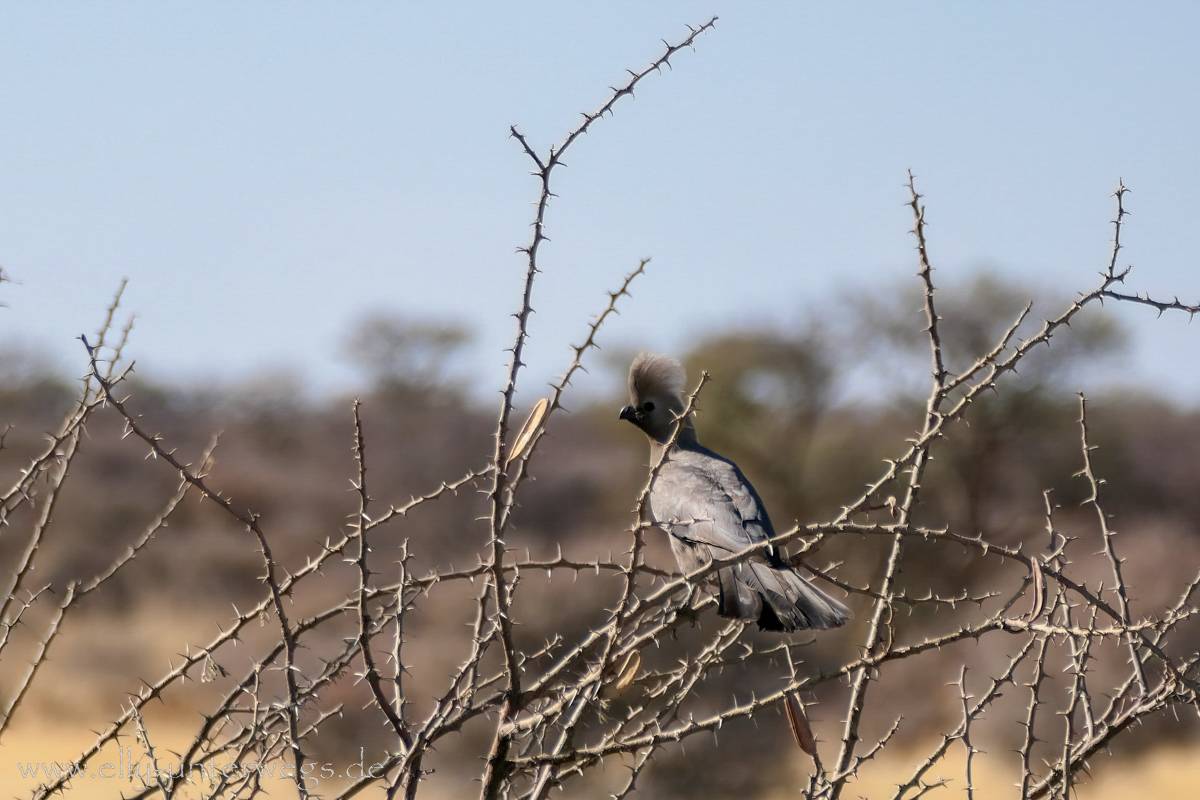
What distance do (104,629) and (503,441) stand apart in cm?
1838

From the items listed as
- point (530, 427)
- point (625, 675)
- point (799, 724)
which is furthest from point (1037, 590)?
point (530, 427)

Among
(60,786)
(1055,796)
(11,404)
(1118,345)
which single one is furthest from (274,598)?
(11,404)

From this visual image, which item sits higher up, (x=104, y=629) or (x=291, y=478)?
(x=291, y=478)

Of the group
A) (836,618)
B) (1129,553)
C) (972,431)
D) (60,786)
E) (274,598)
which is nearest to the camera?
(274,598)

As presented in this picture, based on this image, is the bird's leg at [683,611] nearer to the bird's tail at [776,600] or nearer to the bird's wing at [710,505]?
the bird's tail at [776,600]

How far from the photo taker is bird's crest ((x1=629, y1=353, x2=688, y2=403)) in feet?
14.9

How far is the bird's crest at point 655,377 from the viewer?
453cm

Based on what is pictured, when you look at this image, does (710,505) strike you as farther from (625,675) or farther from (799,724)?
(625,675)

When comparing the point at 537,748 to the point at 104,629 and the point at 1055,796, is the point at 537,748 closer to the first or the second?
the point at 1055,796

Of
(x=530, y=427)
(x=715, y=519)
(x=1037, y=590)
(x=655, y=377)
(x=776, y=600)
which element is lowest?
(x=1037, y=590)

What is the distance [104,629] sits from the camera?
18.1 m

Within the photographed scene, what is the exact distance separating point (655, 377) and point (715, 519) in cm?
104

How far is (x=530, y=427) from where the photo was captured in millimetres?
1946

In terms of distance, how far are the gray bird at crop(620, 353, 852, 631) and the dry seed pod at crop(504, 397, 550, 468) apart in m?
0.24
